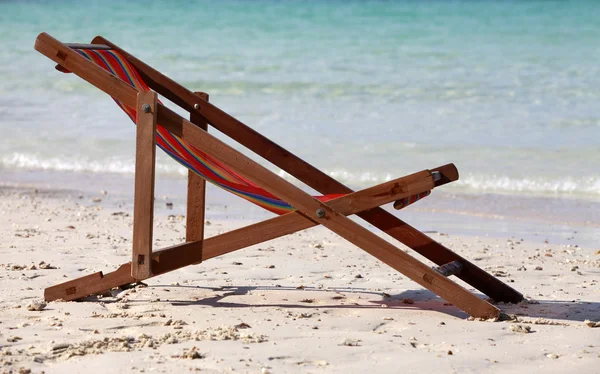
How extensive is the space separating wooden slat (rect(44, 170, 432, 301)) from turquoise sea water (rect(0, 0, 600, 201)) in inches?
181

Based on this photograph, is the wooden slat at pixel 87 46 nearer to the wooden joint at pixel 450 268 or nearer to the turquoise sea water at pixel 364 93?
the wooden joint at pixel 450 268

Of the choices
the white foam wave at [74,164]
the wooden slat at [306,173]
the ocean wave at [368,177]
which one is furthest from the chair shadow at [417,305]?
the white foam wave at [74,164]

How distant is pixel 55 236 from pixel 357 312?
2429 millimetres

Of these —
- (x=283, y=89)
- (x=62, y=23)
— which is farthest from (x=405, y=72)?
(x=62, y=23)

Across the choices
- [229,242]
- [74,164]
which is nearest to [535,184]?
[74,164]

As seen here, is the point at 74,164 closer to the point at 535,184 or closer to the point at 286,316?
the point at 535,184

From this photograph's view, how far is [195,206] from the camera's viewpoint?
3.91m

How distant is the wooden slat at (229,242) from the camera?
3.39 m

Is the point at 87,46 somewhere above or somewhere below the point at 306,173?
above

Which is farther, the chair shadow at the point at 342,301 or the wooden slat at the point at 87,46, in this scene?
the chair shadow at the point at 342,301

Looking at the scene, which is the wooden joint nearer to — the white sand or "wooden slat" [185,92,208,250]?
the white sand

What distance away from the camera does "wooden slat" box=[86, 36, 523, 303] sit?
381 cm

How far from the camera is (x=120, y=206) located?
671 centimetres

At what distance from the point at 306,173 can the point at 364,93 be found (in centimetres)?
982
